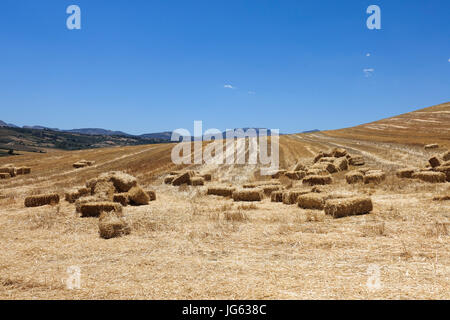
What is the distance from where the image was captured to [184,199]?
14797 mm

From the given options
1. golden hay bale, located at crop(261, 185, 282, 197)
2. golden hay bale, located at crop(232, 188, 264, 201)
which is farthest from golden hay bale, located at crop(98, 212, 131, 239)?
golden hay bale, located at crop(261, 185, 282, 197)

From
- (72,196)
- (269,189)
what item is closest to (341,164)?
(269,189)

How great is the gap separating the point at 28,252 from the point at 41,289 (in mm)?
2535

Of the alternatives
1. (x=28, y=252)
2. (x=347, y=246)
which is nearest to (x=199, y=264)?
(x=347, y=246)

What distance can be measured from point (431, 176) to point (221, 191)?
31.0 ft

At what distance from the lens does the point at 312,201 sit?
1134 centimetres

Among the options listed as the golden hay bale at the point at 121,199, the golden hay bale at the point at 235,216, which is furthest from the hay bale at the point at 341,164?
the golden hay bale at the point at 121,199

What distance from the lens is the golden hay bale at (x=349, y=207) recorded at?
9922 mm

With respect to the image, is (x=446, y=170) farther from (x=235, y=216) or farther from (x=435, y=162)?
(x=235, y=216)

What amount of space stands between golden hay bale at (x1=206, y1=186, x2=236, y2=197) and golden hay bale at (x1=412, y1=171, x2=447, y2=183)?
862cm

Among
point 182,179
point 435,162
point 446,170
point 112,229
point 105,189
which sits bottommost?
point 112,229
